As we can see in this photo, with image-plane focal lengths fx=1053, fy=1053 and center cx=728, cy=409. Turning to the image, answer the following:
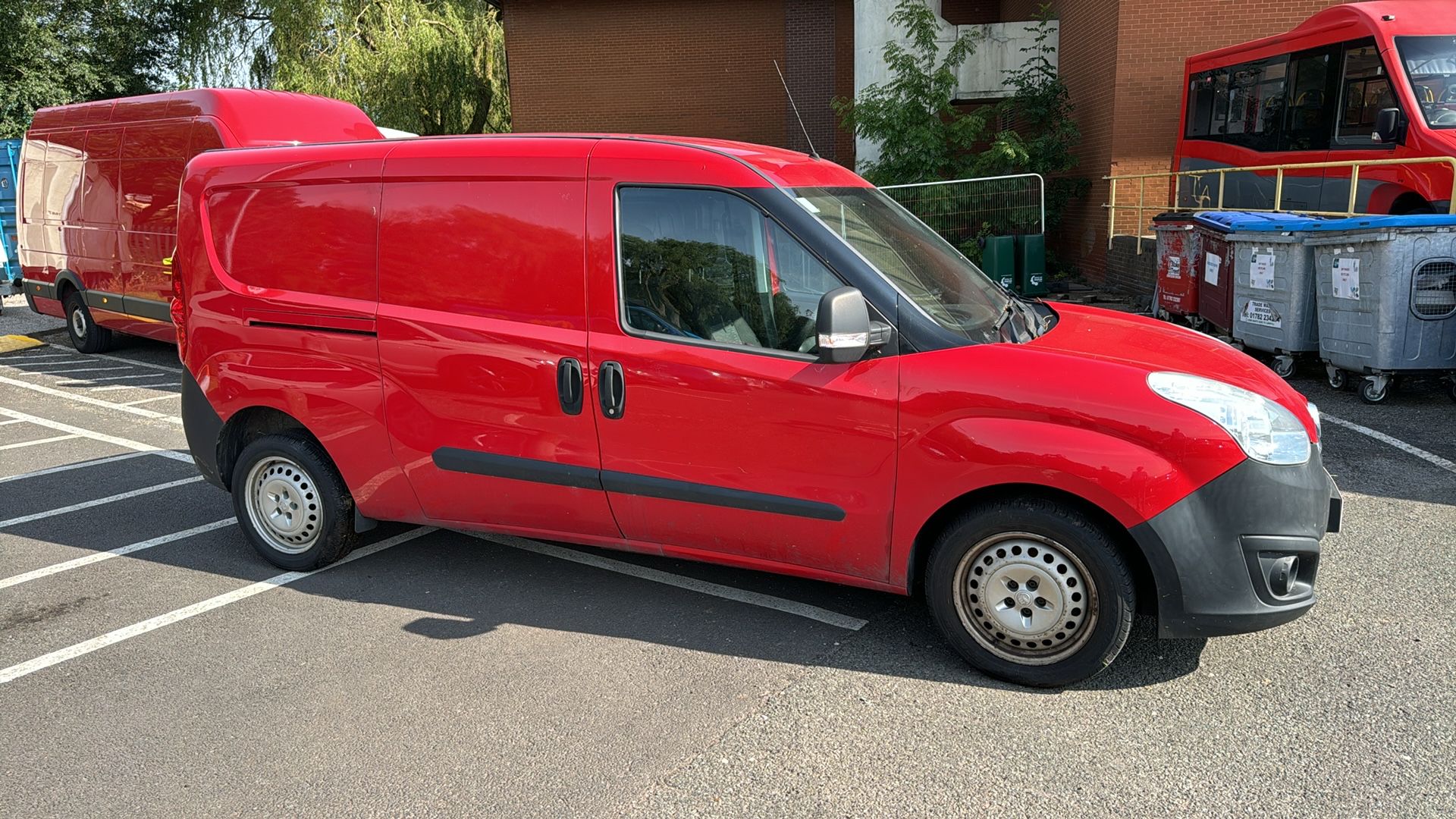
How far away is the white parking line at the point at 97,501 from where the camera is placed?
6.09m

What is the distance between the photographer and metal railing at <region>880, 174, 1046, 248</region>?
15.3 metres

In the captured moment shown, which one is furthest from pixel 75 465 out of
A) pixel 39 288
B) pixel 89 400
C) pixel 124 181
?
pixel 39 288

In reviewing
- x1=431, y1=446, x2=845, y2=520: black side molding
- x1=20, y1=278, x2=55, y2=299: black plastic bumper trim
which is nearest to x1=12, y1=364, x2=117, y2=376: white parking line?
x1=20, y1=278, x2=55, y2=299: black plastic bumper trim

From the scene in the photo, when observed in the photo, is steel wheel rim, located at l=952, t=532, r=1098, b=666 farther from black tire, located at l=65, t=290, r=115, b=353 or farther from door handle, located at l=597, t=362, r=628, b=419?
black tire, located at l=65, t=290, r=115, b=353

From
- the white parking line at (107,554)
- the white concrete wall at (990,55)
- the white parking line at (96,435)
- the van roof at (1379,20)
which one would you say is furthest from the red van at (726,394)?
the white concrete wall at (990,55)

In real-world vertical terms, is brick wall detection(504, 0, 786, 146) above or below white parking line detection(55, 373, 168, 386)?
above

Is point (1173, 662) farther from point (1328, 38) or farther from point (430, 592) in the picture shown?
point (1328, 38)

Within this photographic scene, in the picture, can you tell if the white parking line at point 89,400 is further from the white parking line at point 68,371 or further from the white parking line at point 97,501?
the white parking line at point 97,501

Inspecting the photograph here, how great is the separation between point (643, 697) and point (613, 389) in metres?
1.17

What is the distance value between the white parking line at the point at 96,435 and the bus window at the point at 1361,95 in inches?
478

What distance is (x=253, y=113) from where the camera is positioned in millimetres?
9586

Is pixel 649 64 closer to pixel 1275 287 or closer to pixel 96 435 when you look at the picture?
pixel 1275 287

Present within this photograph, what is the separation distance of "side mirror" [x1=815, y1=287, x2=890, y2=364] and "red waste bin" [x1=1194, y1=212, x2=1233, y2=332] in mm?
7015

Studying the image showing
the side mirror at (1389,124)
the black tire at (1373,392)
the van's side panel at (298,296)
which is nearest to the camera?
the van's side panel at (298,296)
